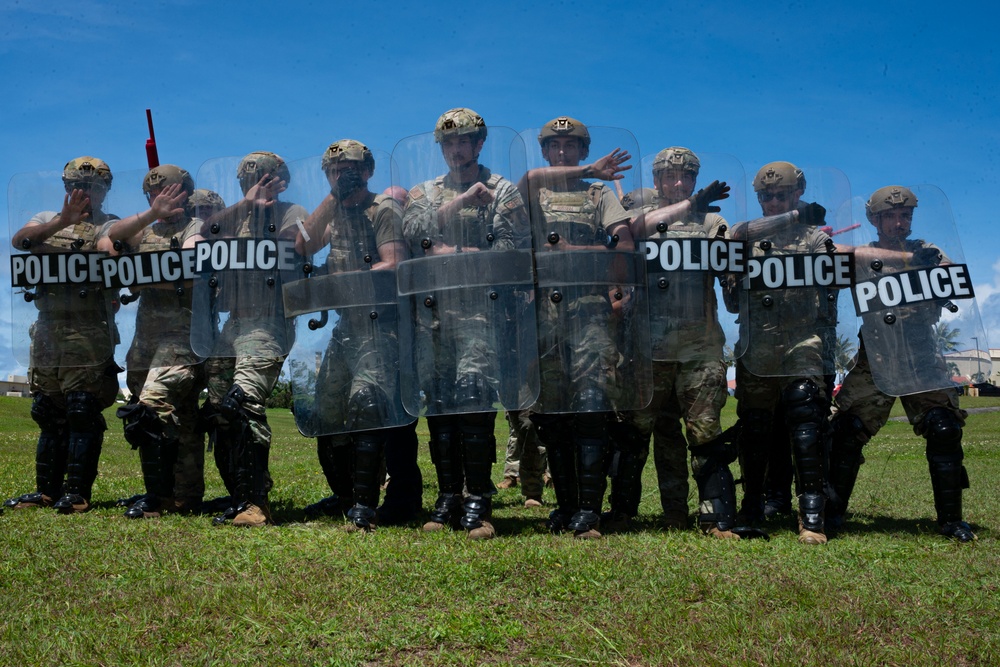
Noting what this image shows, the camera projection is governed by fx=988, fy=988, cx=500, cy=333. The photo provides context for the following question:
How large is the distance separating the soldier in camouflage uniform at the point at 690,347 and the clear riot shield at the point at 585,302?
24cm

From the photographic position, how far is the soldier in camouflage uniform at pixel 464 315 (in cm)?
620

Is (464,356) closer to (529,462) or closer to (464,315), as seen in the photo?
(464,315)

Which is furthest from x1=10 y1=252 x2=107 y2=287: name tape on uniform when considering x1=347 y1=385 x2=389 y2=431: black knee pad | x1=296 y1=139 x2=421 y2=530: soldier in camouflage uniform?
x1=347 y1=385 x2=389 y2=431: black knee pad

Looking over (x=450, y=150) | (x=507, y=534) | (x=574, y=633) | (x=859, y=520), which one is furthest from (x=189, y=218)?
(x=859, y=520)

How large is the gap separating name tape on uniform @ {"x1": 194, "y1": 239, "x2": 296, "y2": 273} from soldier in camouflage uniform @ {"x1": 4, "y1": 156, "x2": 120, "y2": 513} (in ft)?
3.95

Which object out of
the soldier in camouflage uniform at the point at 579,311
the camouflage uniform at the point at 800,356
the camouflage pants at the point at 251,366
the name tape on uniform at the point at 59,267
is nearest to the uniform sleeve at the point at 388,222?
the soldier in camouflage uniform at the point at 579,311

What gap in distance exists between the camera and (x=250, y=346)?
6.84m

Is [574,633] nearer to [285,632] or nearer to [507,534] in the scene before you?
[285,632]

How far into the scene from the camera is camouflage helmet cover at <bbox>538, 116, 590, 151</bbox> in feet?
21.4

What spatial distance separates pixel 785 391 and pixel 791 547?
3.99ft

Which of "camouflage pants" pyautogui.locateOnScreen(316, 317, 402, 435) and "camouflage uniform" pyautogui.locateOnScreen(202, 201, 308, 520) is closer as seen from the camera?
"camouflage pants" pyautogui.locateOnScreen(316, 317, 402, 435)

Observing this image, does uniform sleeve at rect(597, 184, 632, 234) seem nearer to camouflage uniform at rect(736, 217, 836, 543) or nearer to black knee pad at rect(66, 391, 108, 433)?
camouflage uniform at rect(736, 217, 836, 543)

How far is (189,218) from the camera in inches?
298

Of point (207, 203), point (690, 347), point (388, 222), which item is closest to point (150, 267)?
point (207, 203)
